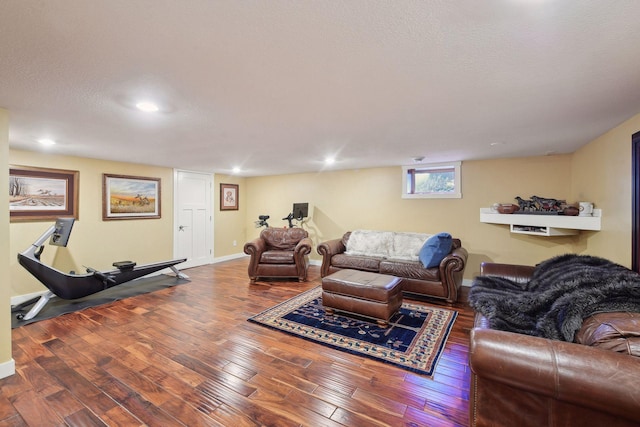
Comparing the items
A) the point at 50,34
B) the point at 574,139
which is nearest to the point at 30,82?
the point at 50,34

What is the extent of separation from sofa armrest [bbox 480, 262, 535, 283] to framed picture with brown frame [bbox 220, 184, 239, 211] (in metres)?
5.56

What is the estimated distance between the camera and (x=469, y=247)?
4.50 m

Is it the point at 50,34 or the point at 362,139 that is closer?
the point at 50,34

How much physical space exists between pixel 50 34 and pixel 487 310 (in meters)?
2.94

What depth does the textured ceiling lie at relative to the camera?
3.53ft

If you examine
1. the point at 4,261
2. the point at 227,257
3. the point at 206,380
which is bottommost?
the point at 206,380

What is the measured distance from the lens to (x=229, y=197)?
22.0ft

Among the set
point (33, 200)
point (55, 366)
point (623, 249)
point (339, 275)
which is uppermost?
point (33, 200)

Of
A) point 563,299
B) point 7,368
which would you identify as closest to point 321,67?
point 563,299

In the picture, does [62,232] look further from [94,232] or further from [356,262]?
[356,262]

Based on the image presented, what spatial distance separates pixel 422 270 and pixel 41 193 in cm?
557

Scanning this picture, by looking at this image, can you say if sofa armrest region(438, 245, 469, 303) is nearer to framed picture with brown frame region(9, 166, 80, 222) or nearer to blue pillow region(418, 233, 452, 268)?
blue pillow region(418, 233, 452, 268)

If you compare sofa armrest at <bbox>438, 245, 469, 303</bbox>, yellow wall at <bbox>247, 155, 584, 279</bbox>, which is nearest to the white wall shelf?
yellow wall at <bbox>247, 155, 584, 279</bbox>

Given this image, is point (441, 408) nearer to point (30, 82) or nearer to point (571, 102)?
point (571, 102)
